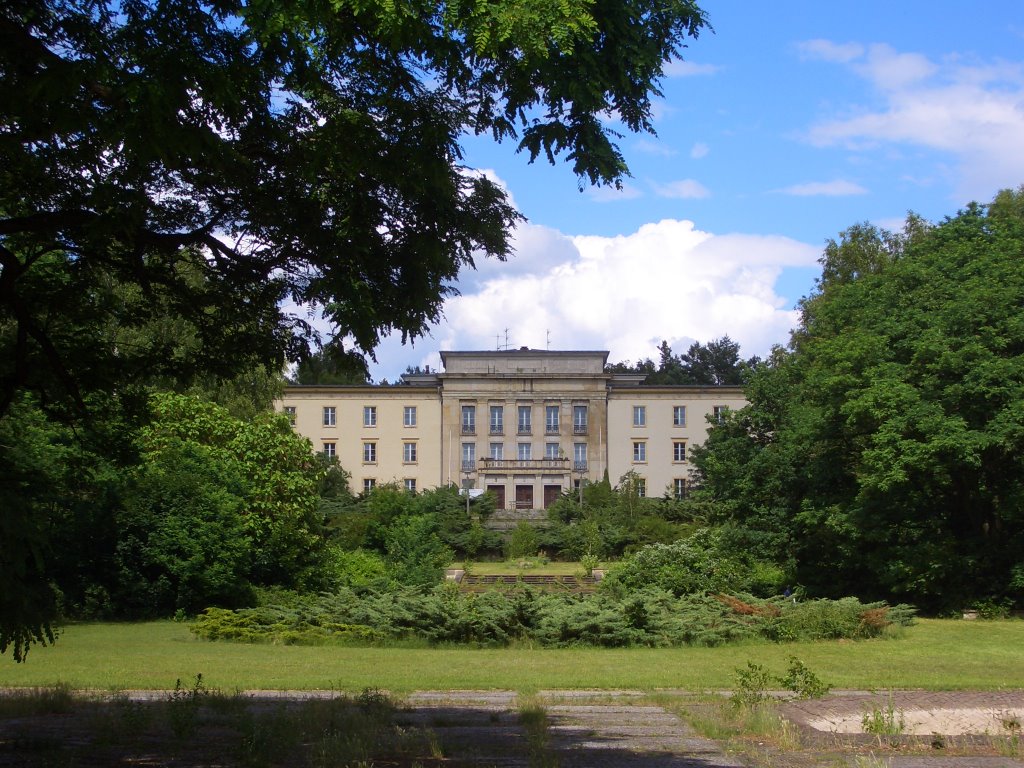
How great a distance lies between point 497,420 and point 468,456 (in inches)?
136

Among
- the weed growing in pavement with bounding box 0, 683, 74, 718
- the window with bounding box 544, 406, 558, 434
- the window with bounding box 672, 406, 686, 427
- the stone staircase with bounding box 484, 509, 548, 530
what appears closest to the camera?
the weed growing in pavement with bounding box 0, 683, 74, 718

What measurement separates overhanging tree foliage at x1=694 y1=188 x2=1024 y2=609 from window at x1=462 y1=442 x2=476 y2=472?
144ft

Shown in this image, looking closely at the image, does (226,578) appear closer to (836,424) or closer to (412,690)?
(412,690)

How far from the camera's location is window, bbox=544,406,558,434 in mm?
79438

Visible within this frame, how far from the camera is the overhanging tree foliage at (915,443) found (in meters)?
27.5

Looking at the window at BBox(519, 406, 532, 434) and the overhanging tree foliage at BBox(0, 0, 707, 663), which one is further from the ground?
the window at BBox(519, 406, 532, 434)

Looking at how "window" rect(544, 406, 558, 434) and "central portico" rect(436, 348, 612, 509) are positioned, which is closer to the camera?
"central portico" rect(436, 348, 612, 509)

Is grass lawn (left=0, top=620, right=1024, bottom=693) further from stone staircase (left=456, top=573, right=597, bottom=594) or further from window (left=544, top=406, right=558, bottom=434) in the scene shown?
window (left=544, top=406, right=558, bottom=434)

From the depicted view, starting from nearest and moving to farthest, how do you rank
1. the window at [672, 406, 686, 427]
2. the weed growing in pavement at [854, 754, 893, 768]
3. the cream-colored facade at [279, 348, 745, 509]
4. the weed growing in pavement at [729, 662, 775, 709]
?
the weed growing in pavement at [854, 754, 893, 768]
the weed growing in pavement at [729, 662, 775, 709]
the window at [672, 406, 686, 427]
the cream-colored facade at [279, 348, 745, 509]

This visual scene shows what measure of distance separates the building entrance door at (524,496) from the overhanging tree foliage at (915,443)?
41.9m

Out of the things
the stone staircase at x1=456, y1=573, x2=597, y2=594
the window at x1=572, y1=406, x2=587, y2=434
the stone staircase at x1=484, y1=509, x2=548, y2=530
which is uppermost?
the window at x1=572, y1=406, x2=587, y2=434

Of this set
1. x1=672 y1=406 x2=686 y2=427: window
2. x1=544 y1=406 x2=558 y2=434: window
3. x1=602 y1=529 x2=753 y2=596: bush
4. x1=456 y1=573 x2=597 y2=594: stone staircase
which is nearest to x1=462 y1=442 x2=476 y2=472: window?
x1=544 y1=406 x2=558 y2=434: window

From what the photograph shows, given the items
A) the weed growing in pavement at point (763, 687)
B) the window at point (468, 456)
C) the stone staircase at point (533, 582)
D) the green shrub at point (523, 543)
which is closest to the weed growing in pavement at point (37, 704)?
the weed growing in pavement at point (763, 687)

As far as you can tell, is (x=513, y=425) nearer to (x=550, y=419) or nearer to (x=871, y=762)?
(x=550, y=419)
